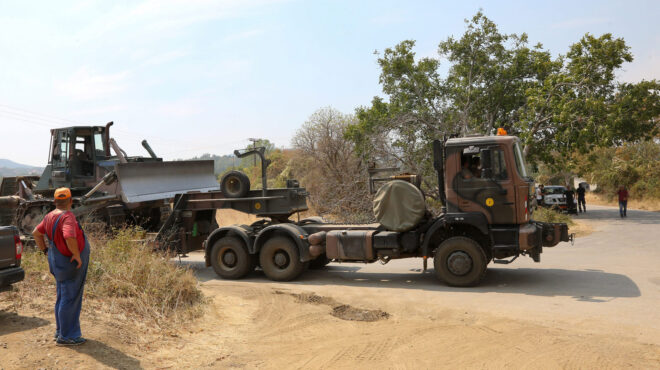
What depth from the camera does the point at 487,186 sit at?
914 cm

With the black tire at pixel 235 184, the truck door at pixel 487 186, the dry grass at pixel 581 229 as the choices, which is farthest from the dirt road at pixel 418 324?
the dry grass at pixel 581 229

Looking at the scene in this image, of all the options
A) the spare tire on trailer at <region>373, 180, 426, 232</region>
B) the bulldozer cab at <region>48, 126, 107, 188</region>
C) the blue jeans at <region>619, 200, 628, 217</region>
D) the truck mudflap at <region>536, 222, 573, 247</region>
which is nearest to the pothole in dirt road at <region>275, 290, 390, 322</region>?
the spare tire on trailer at <region>373, 180, 426, 232</region>

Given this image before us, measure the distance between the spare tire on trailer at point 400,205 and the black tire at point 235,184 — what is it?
303cm

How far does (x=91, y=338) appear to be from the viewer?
5.55 m

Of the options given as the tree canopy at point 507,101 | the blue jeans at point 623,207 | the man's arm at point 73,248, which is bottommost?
the blue jeans at point 623,207

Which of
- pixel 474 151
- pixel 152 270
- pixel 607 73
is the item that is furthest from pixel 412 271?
pixel 607 73

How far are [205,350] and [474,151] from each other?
5.86 metres

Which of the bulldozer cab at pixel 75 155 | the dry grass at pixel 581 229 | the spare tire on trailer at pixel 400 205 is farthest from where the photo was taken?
the dry grass at pixel 581 229

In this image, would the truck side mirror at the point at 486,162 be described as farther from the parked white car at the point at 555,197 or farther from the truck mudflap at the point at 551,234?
the parked white car at the point at 555,197

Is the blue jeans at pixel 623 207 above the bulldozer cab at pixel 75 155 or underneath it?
underneath

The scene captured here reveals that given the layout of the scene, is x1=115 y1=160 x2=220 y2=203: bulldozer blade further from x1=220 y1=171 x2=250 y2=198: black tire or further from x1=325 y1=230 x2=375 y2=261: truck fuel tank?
x1=325 y1=230 x2=375 y2=261: truck fuel tank

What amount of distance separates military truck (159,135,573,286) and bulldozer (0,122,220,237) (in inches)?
57.4

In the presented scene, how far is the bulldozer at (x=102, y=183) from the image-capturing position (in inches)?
468

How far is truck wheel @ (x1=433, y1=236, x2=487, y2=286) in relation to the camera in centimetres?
914
